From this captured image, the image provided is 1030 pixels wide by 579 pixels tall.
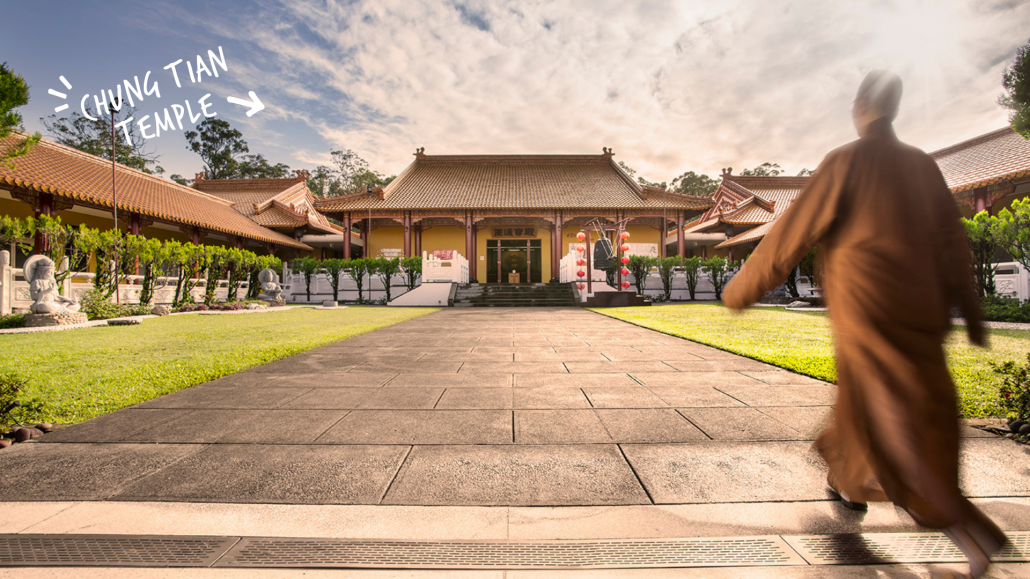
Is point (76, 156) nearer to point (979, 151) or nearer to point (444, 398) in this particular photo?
point (444, 398)

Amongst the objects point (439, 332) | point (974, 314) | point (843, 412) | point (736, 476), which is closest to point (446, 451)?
point (736, 476)

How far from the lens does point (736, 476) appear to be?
1.90 metres

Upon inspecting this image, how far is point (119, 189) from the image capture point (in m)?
15.1

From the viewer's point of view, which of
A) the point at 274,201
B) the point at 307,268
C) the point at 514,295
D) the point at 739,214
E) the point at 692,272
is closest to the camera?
the point at 514,295

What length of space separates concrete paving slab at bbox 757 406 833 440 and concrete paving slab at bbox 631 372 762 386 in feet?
2.32

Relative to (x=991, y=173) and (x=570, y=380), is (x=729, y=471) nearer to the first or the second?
(x=570, y=380)

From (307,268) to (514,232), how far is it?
33.1 feet

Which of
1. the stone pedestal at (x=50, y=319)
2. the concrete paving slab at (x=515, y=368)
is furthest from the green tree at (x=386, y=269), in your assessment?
the concrete paving slab at (x=515, y=368)

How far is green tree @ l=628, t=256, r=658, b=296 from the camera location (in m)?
18.6

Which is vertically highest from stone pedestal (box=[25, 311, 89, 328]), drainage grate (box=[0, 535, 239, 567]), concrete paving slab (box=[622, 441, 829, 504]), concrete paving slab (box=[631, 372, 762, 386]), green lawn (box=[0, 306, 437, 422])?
stone pedestal (box=[25, 311, 89, 328])

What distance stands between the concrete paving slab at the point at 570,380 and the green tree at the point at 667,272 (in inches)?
613

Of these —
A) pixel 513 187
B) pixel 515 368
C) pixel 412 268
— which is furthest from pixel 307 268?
pixel 515 368

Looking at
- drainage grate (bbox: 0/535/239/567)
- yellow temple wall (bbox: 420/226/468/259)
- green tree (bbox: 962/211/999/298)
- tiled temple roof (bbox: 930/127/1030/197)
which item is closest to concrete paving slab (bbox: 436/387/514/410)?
drainage grate (bbox: 0/535/239/567)

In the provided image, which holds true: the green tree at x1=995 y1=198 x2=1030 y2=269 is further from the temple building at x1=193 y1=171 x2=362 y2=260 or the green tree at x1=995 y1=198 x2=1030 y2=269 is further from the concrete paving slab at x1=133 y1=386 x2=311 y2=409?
the temple building at x1=193 y1=171 x2=362 y2=260
